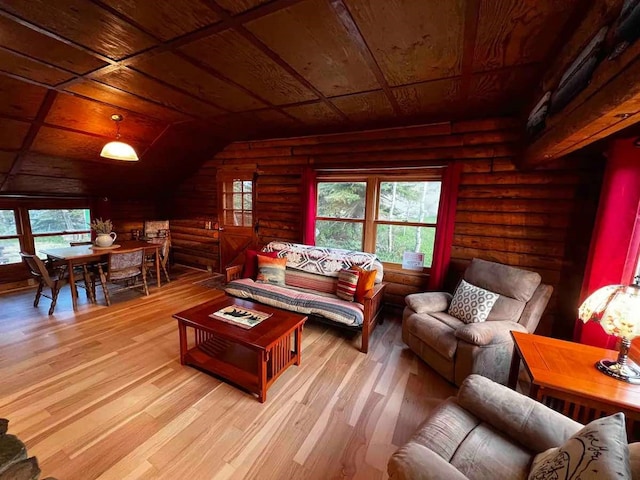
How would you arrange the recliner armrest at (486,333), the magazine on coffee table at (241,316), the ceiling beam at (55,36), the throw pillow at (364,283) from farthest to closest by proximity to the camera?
1. the throw pillow at (364,283)
2. the magazine on coffee table at (241,316)
3. the recliner armrest at (486,333)
4. the ceiling beam at (55,36)

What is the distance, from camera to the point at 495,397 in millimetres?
1240

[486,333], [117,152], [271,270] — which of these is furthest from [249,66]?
[486,333]

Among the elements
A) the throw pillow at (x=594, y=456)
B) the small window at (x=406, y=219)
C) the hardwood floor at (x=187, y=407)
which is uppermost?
the small window at (x=406, y=219)

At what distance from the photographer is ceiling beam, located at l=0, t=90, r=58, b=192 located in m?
2.59

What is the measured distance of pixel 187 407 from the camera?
1814 millimetres

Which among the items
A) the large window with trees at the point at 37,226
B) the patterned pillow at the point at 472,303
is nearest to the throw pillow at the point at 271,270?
the patterned pillow at the point at 472,303

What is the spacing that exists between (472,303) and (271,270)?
2.23 meters

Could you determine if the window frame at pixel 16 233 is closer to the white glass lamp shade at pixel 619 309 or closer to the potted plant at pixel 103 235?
the potted plant at pixel 103 235

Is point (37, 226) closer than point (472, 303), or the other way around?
point (472, 303)

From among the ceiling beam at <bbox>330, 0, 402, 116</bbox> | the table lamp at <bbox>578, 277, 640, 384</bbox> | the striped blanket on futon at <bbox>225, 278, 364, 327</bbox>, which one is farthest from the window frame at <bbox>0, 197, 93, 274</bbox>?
the table lamp at <bbox>578, 277, 640, 384</bbox>

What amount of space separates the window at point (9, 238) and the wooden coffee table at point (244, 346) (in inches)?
151

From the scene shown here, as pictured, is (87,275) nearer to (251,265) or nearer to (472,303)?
(251,265)

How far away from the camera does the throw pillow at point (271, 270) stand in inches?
129

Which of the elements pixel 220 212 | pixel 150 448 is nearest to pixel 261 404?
pixel 150 448
